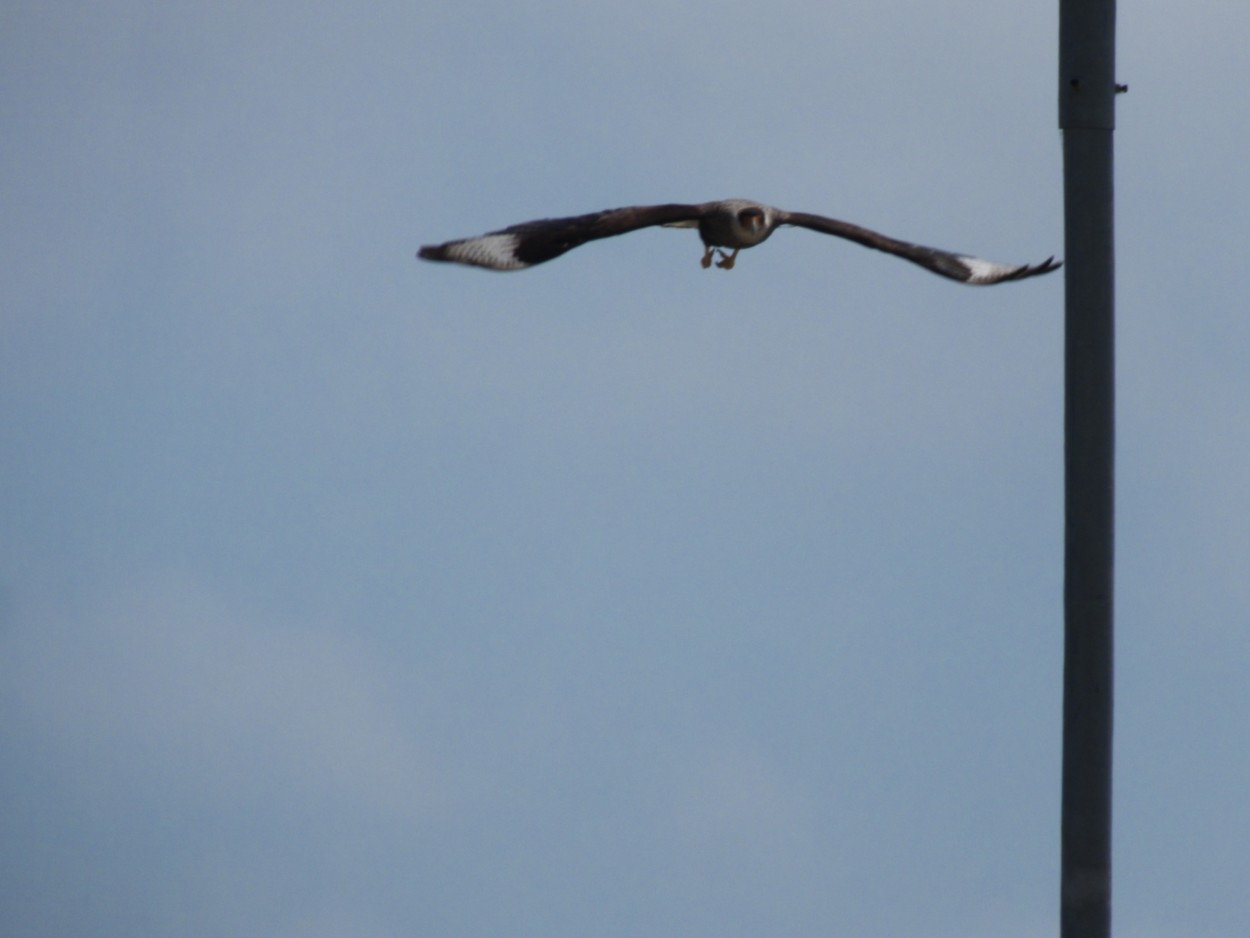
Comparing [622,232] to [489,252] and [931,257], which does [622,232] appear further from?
[931,257]

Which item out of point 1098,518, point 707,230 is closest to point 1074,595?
point 1098,518

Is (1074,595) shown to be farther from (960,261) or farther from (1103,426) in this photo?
(960,261)

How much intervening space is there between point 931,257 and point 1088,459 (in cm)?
461

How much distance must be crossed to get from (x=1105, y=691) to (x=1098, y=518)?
1.64 feet

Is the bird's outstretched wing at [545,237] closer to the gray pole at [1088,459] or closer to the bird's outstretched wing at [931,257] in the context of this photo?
the bird's outstretched wing at [931,257]

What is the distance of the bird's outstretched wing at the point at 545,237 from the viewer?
312 inches

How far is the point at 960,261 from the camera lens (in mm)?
9383

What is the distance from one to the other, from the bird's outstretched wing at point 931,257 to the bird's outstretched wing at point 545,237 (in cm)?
64

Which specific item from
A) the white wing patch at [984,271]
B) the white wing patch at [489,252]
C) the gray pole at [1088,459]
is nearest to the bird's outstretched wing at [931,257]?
the white wing patch at [984,271]

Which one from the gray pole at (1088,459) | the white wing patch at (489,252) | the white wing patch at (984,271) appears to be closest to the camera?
the gray pole at (1088,459)

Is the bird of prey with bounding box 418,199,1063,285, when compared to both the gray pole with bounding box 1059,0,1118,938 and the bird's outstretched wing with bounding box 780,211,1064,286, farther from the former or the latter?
the gray pole with bounding box 1059,0,1118,938

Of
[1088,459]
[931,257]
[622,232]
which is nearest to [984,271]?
[931,257]

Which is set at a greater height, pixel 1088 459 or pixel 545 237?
pixel 545 237

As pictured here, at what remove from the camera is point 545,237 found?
8.21 meters
